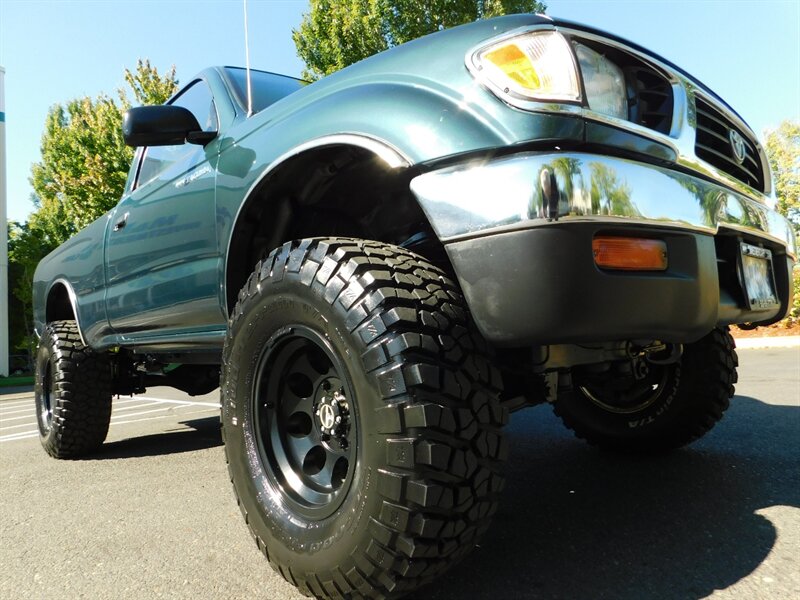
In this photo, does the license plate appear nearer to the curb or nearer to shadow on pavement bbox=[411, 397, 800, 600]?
shadow on pavement bbox=[411, 397, 800, 600]

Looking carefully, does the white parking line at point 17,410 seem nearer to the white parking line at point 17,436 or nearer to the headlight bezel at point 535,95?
the white parking line at point 17,436

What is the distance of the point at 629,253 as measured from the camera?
1410 mm

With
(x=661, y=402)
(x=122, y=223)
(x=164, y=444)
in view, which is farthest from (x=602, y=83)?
(x=164, y=444)

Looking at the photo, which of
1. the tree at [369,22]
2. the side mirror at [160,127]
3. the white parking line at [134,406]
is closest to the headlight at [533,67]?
the side mirror at [160,127]

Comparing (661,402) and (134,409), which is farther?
(134,409)

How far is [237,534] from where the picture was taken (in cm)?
220

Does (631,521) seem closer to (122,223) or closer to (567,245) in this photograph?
(567,245)

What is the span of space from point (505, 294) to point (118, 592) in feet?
4.79

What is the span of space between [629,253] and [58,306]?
4.56 metres

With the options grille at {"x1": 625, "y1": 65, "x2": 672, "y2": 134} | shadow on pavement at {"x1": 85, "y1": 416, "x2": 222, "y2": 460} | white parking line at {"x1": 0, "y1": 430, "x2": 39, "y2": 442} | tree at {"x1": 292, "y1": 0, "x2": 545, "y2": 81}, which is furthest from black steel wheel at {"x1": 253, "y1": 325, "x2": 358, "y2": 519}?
tree at {"x1": 292, "y1": 0, "x2": 545, "y2": 81}

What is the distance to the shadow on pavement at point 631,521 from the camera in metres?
1.58

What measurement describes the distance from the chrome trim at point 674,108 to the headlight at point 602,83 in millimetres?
50

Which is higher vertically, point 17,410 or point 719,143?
point 719,143

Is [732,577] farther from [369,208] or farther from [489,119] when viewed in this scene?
[369,208]
